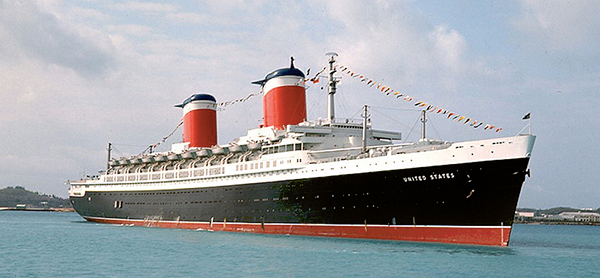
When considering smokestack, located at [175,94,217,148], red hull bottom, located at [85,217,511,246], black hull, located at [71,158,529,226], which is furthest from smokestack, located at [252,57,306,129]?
smokestack, located at [175,94,217,148]

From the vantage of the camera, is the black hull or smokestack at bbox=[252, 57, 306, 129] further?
smokestack at bbox=[252, 57, 306, 129]

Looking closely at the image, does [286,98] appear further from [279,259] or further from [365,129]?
[279,259]

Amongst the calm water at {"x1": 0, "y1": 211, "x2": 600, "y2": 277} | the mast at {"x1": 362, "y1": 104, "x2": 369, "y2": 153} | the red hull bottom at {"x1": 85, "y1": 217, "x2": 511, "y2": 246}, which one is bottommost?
the calm water at {"x1": 0, "y1": 211, "x2": 600, "y2": 277}

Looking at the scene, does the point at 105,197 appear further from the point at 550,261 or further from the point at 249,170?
the point at 550,261

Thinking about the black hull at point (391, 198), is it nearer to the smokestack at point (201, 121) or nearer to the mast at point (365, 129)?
the mast at point (365, 129)

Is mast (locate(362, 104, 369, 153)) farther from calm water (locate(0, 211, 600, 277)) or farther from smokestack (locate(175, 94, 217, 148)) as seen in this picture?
smokestack (locate(175, 94, 217, 148))

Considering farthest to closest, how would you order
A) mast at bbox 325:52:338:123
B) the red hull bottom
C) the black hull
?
mast at bbox 325:52:338:123 → the red hull bottom → the black hull
